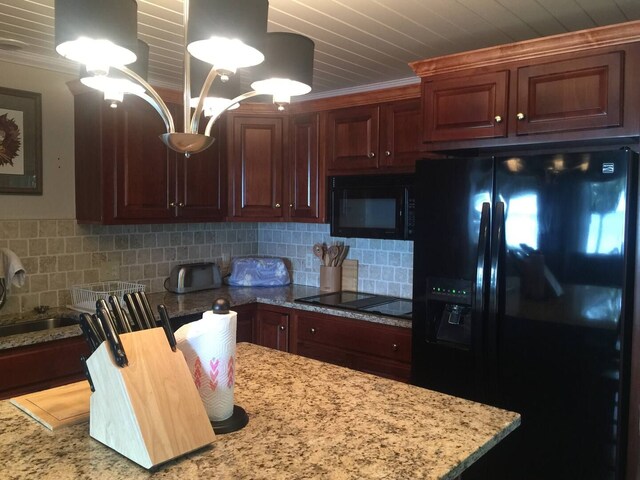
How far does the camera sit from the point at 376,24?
2334 millimetres

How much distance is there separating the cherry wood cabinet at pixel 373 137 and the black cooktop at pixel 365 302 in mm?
803

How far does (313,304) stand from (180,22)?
66.5 inches

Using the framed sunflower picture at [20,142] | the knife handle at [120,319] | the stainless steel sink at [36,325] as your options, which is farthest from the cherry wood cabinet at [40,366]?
the knife handle at [120,319]

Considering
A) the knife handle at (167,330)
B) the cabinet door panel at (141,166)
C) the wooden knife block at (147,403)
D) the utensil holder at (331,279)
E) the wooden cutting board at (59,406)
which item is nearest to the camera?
the wooden knife block at (147,403)

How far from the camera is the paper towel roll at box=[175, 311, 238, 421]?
1.24 m

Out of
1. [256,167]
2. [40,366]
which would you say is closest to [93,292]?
[40,366]

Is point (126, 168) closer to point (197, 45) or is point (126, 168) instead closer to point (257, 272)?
point (257, 272)

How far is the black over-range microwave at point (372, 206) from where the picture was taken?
304 centimetres

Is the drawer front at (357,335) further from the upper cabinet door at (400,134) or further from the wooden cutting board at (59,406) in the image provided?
the wooden cutting board at (59,406)

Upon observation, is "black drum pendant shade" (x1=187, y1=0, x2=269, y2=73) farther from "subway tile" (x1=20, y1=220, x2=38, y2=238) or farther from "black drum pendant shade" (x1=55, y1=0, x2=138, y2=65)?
"subway tile" (x1=20, y1=220, x2=38, y2=238)

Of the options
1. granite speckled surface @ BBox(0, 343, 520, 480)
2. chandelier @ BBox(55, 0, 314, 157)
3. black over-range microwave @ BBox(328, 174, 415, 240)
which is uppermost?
chandelier @ BBox(55, 0, 314, 157)

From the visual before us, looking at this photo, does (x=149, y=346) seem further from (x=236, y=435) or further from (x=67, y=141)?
(x=67, y=141)

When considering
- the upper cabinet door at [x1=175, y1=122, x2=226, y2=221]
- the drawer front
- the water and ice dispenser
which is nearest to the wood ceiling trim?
the water and ice dispenser

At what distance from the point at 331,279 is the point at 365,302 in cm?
45
